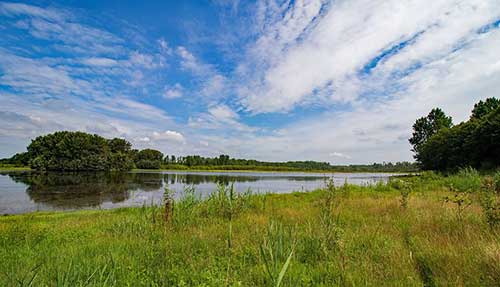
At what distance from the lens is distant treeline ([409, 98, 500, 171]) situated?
28.1 m

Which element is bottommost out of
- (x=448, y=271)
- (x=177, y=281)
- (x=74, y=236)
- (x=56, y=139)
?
(x=74, y=236)

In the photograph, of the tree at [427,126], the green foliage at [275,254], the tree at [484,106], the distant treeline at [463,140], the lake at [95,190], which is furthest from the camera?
the tree at [427,126]

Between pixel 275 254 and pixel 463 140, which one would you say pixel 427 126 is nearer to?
pixel 463 140

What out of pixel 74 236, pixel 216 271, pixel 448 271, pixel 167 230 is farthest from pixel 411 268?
pixel 74 236

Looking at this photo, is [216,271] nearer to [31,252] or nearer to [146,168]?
[31,252]

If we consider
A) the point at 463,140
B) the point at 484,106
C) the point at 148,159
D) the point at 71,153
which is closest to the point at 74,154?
the point at 71,153

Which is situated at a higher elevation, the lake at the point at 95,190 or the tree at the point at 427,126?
the tree at the point at 427,126

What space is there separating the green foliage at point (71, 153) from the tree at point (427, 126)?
8466 centimetres

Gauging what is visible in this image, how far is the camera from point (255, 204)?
38.5ft

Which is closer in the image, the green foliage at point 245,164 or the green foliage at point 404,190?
the green foliage at point 404,190

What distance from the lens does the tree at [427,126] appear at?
195 ft

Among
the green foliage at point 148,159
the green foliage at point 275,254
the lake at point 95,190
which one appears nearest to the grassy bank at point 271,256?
the green foliage at point 275,254

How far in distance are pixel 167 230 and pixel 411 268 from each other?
5.06 meters

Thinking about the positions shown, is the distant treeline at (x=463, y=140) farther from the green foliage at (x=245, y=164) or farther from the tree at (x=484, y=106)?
the green foliage at (x=245, y=164)
